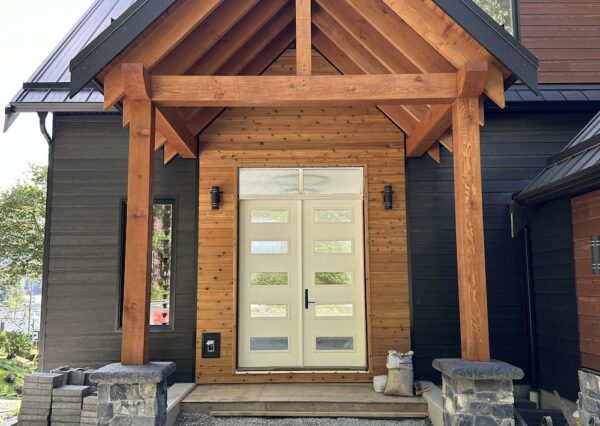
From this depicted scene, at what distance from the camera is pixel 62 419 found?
4.58m

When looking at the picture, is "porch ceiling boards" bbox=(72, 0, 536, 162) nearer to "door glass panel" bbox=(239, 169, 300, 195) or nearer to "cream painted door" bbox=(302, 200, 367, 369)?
"door glass panel" bbox=(239, 169, 300, 195)

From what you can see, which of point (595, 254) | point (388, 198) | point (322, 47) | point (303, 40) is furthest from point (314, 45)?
point (595, 254)

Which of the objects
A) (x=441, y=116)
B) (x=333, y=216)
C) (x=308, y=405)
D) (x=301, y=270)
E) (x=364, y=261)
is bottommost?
(x=308, y=405)

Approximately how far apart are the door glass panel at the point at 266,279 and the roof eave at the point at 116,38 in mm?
2869

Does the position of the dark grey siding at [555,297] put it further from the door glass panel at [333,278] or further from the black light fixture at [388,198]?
the door glass panel at [333,278]

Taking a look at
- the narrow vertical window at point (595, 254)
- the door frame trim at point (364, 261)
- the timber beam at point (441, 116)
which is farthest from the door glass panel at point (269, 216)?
the narrow vertical window at point (595, 254)

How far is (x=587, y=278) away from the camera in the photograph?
4.51m

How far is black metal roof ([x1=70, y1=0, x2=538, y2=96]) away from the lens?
3.77 meters

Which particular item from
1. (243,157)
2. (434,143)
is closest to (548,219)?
(434,143)

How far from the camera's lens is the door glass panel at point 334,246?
19.2ft

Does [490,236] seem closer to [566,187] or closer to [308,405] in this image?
[566,187]

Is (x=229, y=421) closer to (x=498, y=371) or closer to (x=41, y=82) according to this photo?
(x=498, y=371)

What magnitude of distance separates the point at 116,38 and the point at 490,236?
4.46 meters

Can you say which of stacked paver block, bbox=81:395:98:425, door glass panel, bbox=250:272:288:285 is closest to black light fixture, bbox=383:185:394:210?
door glass panel, bbox=250:272:288:285
